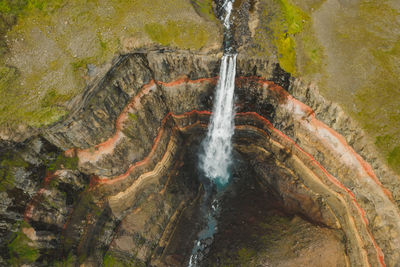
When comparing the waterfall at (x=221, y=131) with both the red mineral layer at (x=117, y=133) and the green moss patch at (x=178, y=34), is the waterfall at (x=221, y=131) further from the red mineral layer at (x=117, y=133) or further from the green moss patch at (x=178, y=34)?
the green moss patch at (x=178, y=34)

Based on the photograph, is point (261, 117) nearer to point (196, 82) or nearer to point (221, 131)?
point (221, 131)

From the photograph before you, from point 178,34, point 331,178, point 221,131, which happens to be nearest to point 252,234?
point 331,178

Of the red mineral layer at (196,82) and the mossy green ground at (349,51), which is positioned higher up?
the mossy green ground at (349,51)

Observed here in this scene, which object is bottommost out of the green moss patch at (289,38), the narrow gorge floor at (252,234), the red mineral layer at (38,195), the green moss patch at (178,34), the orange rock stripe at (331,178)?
the red mineral layer at (38,195)

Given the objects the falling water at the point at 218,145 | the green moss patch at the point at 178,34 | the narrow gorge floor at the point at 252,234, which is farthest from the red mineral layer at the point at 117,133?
the narrow gorge floor at the point at 252,234

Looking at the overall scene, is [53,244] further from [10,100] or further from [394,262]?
[394,262]

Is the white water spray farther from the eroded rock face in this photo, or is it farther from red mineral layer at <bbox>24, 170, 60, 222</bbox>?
red mineral layer at <bbox>24, 170, 60, 222</bbox>
